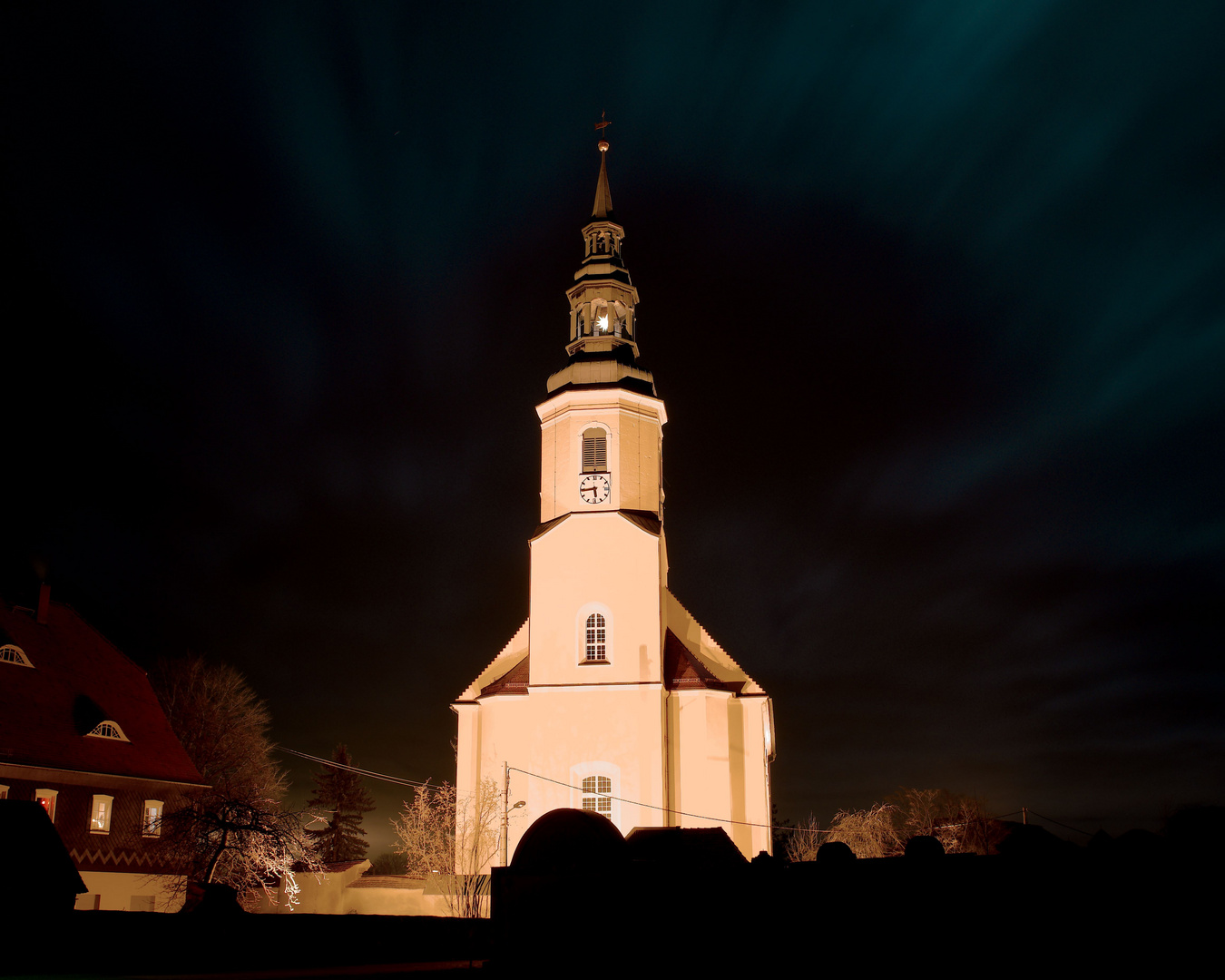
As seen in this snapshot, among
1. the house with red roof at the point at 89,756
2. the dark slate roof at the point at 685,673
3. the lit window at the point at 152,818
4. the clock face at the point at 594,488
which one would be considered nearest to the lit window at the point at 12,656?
the house with red roof at the point at 89,756

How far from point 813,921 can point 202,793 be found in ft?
108

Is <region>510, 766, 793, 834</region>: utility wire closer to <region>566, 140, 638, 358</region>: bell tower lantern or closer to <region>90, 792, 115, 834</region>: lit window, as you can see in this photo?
<region>90, 792, 115, 834</region>: lit window

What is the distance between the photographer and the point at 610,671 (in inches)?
1264

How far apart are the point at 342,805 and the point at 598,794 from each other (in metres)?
53.7

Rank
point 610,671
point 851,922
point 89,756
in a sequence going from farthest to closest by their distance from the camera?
point 610,671 < point 89,756 < point 851,922

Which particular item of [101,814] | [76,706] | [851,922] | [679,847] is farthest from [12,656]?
[851,922]

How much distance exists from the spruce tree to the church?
147ft

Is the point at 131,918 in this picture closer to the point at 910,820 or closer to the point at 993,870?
the point at 993,870

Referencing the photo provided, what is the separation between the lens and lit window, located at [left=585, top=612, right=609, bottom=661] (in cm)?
3275

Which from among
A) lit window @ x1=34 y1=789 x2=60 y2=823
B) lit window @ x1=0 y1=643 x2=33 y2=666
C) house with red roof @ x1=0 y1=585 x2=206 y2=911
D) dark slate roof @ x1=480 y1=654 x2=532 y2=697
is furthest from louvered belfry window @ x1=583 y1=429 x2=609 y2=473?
lit window @ x1=0 y1=643 x2=33 y2=666

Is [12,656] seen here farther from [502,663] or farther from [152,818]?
[502,663]

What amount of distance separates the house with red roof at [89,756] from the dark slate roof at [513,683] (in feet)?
36.6

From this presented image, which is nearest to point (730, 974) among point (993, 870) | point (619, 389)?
point (993, 870)

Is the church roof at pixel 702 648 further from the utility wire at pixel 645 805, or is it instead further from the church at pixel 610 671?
the utility wire at pixel 645 805
